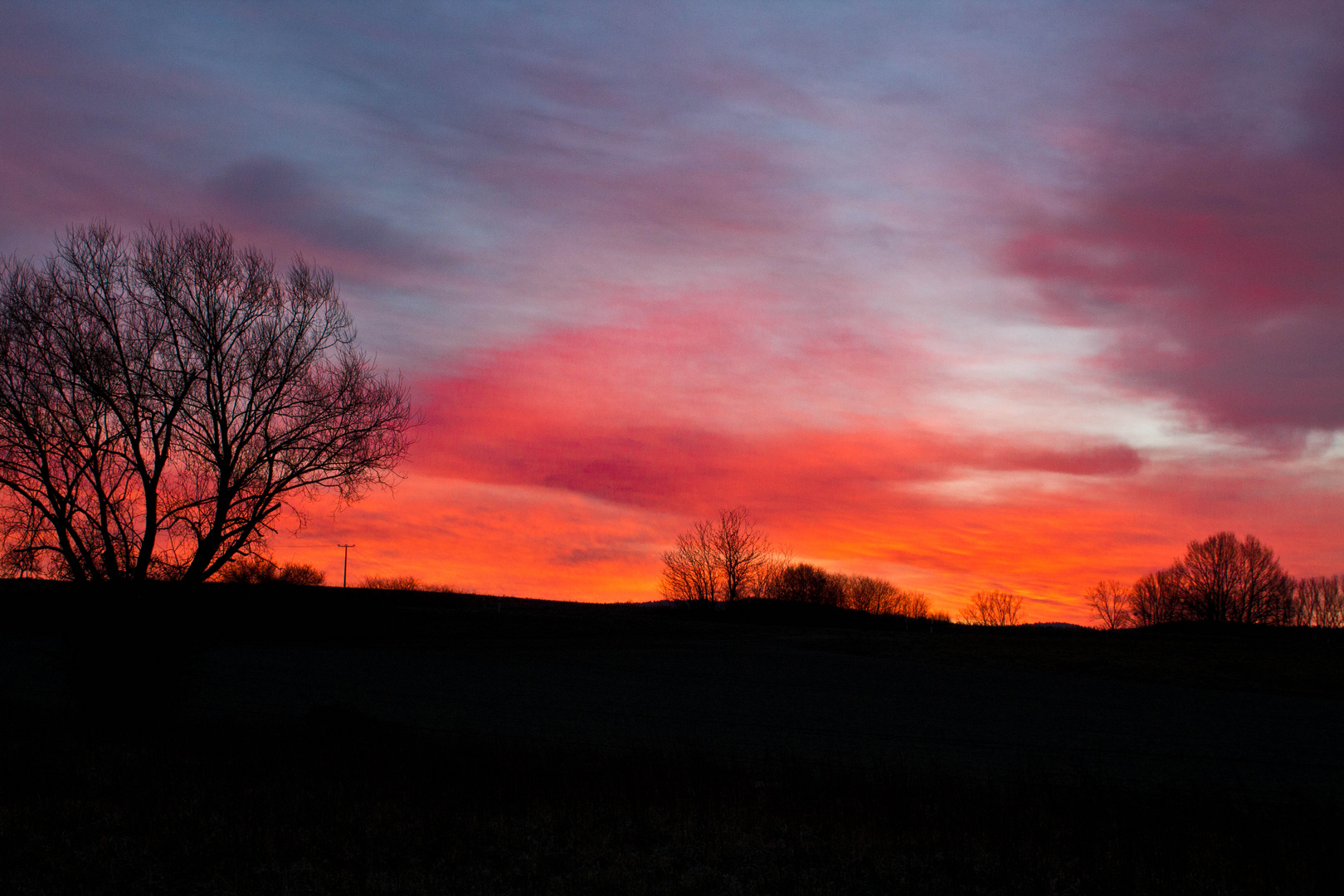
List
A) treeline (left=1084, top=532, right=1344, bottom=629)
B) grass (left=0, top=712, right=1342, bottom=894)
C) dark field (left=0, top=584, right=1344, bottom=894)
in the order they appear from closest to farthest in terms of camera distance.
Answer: grass (left=0, top=712, right=1342, bottom=894)
dark field (left=0, top=584, right=1344, bottom=894)
treeline (left=1084, top=532, right=1344, bottom=629)

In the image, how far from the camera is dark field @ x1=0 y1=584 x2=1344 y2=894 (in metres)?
9.72

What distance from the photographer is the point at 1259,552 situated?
379ft

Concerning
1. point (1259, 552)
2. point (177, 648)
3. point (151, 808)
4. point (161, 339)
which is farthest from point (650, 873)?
point (1259, 552)

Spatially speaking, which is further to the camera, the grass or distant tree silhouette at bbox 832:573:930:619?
distant tree silhouette at bbox 832:573:930:619

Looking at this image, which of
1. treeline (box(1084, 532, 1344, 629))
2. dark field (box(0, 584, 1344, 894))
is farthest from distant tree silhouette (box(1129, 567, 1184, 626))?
dark field (box(0, 584, 1344, 894))

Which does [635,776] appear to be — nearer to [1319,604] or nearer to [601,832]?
[601,832]

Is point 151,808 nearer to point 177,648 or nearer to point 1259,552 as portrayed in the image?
point 177,648

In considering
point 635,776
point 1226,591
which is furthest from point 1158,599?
point 635,776

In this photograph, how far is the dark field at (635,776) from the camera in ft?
31.9

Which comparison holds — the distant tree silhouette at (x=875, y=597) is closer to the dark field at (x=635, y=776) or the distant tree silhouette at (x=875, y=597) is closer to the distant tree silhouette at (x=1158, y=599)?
the distant tree silhouette at (x=1158, y=599)

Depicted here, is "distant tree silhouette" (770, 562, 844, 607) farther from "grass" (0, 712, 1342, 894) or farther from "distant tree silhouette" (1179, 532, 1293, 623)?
"grass" (0, 712, 1342, 894)

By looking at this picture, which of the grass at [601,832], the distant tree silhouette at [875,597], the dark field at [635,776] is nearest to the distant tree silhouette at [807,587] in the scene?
the distant tree silhouette at [875,597]

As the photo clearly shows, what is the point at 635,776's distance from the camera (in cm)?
1395

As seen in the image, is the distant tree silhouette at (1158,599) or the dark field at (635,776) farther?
the distant tree silhouette at (1158,599)
